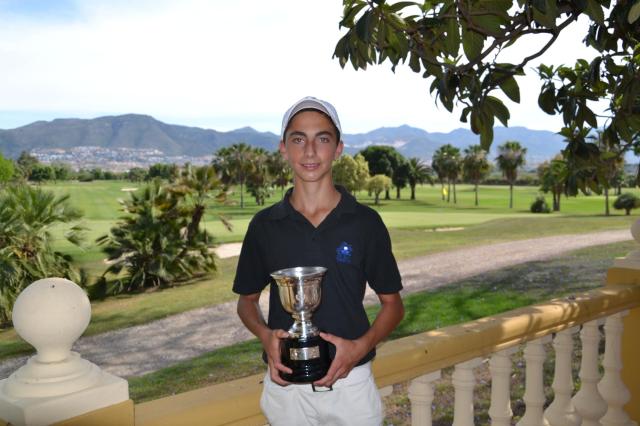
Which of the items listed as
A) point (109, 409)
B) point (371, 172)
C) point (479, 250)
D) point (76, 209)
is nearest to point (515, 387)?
point (109, 409)

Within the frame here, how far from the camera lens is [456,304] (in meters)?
13.3

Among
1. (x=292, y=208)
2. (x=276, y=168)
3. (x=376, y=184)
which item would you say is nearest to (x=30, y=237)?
(x=292, y=208)

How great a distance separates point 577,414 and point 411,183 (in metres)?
82.0

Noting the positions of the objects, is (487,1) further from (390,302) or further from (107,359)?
(107,359)

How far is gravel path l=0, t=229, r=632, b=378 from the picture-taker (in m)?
12.5

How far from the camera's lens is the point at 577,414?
324cm

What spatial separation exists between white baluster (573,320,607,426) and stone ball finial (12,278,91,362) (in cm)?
264

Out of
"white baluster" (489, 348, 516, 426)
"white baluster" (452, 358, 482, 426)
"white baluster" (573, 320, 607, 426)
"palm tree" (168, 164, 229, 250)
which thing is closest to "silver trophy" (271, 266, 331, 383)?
"white baluster" (452, 358, 482, 426)

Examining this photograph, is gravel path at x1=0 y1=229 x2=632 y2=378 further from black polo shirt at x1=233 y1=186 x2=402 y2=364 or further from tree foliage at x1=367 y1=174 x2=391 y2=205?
tree foliage at x1=367 y1=174 x2=391 y2=205

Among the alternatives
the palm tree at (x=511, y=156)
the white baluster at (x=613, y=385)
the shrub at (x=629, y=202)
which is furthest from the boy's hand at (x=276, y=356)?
the palm tree at (x=511, y=156)

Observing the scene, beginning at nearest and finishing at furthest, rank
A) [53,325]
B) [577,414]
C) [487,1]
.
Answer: [53,325] → [487,1] → [577,414]

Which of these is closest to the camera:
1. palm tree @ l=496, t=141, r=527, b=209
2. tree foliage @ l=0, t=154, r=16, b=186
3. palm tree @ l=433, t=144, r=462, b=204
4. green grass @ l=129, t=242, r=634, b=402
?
green grass @ l=129, t=242, r=634, b=402

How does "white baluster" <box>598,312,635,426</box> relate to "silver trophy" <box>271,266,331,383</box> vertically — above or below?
below

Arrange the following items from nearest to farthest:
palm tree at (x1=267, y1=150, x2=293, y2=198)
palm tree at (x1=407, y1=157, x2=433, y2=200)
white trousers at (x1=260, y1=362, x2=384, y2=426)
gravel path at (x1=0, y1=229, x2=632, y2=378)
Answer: white trousers at (x1=260, y1=362, x2=384, y2=426)
gravel path at (x1=0, y1=229, x2=632, y2=378)
palm tree at (x1=267, y1=150, x2=293, y2=198)
palm tree at (x1=407, y1=157, x2=433, y2=200)
